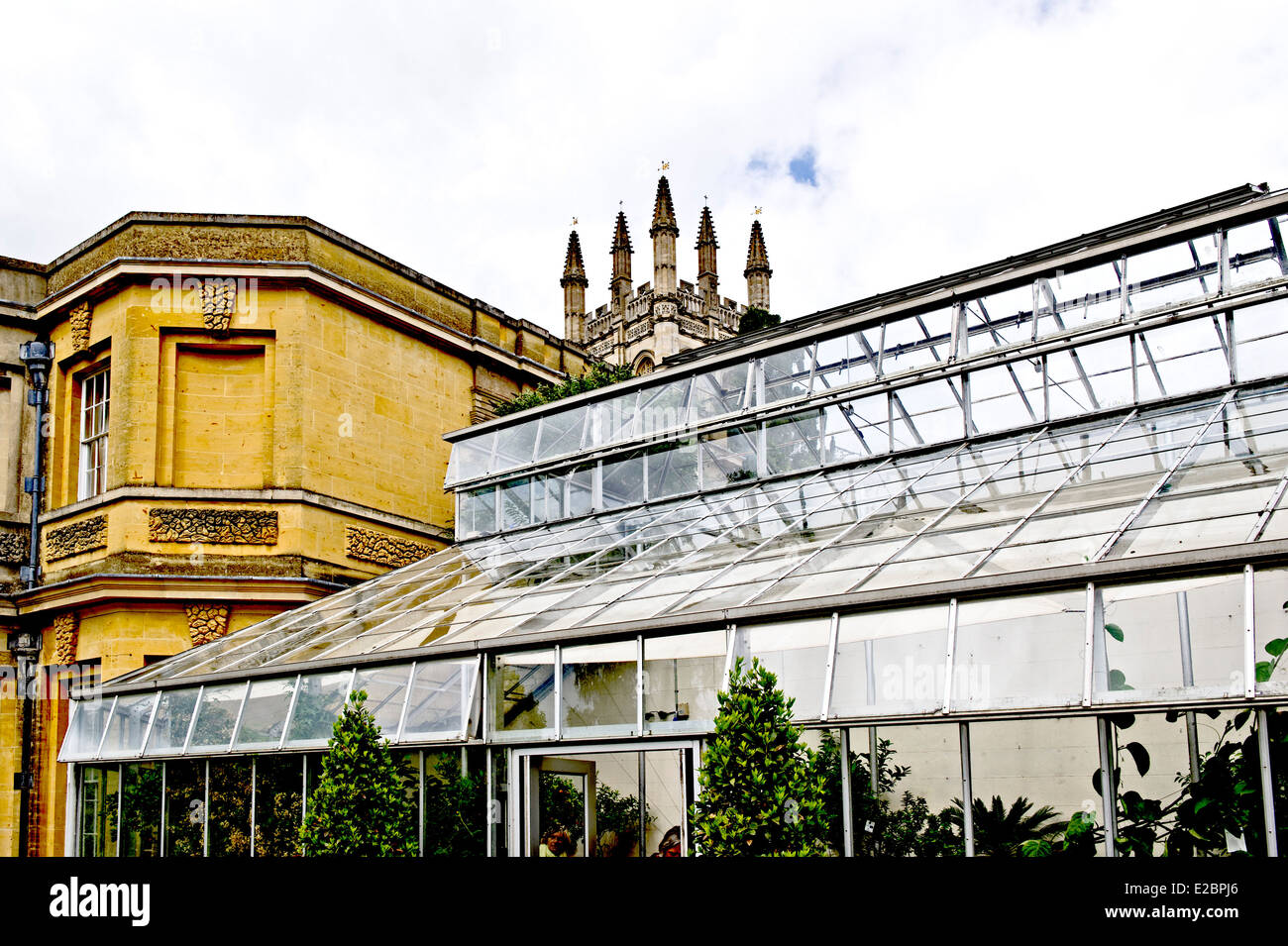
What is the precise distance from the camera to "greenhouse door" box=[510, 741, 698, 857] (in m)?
13.1

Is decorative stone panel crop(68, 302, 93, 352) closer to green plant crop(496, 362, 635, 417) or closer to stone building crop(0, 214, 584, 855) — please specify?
stone building crop(0, 214, 584, 855)

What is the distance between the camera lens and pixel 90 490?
73.8ft

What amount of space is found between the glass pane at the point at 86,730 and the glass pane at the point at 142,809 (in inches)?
30.4

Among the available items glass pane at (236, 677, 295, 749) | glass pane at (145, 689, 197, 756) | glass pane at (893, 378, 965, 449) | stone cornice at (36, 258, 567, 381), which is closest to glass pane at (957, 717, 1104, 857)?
glass pane at (893, 378, 965, 449)

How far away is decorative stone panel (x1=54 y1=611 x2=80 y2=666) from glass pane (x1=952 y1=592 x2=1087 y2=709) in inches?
651

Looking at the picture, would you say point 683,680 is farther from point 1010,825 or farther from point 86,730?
point 86,730

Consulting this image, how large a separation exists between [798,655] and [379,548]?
42.9 ft

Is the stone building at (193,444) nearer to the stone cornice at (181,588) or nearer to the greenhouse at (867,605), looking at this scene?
the stone cornice at (181,588)

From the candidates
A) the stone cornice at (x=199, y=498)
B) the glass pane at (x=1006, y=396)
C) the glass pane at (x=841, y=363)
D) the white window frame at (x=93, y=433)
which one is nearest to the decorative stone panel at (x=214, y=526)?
the stone cornice at (x=199, y=498)

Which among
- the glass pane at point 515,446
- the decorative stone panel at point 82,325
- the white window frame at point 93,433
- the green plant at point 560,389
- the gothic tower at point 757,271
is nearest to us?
the glass pane at point 515,446

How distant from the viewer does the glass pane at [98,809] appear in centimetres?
1709

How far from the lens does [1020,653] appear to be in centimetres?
962
